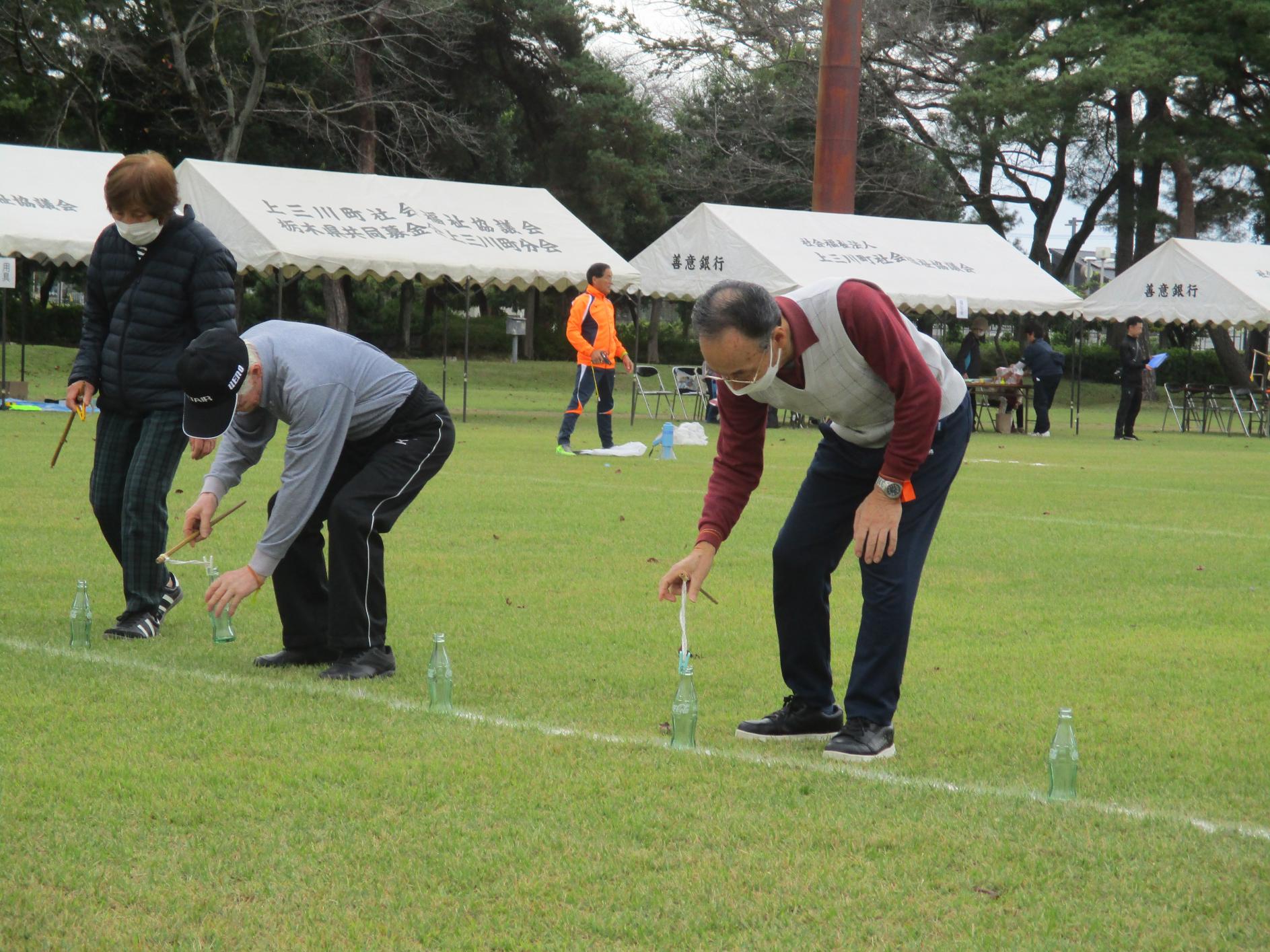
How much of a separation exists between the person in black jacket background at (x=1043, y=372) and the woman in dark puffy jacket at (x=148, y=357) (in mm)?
21057

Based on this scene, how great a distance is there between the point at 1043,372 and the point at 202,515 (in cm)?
2260

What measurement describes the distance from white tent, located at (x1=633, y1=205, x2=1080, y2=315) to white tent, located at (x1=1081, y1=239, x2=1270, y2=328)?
138cm

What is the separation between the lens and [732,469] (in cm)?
487

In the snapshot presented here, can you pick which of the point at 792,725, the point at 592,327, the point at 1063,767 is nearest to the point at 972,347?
the point at 592,327

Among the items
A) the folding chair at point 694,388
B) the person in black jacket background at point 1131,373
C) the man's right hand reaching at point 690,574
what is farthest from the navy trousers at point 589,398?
the man's right hand reaching at point 690,574

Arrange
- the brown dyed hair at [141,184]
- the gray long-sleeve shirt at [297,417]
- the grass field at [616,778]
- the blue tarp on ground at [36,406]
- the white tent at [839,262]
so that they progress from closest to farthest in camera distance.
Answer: the grass field at [616,778]
the gray long-sleeve shirt at [297,417]
the brown dyed hair at [141,184]
the blue tarp on ground at [36,406]
the white tent at [839,262]

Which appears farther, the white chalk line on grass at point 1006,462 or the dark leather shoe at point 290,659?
the white chalk line on grass at point 1006,462

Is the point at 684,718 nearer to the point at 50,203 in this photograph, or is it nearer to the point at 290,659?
the point at 290,659

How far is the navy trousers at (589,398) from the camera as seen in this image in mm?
17875

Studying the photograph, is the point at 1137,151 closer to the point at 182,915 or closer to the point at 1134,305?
the point at 1134,305

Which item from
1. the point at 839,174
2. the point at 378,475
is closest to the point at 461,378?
the point at 839,174

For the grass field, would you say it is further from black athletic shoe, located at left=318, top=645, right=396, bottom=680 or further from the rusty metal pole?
the rusty metal pole

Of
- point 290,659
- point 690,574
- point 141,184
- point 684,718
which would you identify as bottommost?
point 290,659

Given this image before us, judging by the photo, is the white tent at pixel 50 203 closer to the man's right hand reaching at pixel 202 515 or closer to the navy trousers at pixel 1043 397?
the navy trousers at pixel 1043 397
